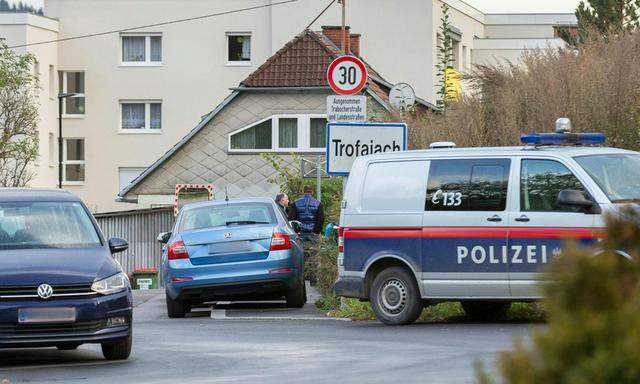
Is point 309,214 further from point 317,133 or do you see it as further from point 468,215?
point 317,133

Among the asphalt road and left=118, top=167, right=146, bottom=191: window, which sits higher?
left=118, top=167, right=146, bottom=191: window

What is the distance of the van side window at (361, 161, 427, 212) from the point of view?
52.5 feet

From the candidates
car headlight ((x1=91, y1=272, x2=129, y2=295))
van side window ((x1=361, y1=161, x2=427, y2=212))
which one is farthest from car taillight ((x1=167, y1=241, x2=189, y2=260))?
car headlight ((x1=91, y1=272, x2=129, y2=295))

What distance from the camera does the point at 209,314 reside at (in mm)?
20703

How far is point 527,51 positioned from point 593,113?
10.5 feet

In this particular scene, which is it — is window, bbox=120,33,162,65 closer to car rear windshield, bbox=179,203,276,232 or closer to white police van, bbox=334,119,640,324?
car rear windshield, bbox=179,203,276,232

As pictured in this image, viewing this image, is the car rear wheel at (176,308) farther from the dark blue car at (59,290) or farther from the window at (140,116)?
the window at (140,116)

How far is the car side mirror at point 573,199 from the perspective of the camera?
47.3 feet

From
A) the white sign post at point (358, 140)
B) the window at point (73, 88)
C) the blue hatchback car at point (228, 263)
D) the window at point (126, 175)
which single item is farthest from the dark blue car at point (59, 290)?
the window at point (73, 88)

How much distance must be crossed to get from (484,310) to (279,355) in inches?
179

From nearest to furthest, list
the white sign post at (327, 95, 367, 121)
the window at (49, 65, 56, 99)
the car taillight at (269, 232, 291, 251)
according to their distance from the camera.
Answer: the car taillight at (269, 232, 291, 251)
the white sign post at (327, 95, 367, 121)
the window at (49, 65, 56, 99)

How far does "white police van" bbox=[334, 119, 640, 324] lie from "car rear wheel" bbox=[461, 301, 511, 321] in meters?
1.02

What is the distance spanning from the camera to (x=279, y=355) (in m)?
13.2

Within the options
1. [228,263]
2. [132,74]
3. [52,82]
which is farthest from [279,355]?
[52,82]
